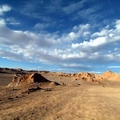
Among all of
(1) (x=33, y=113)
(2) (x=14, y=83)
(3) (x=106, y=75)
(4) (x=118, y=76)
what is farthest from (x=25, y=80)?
(3) (x=106, y=75)

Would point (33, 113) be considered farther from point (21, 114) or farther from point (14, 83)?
point (14, 83)

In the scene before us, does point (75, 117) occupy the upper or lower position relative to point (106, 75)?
lower

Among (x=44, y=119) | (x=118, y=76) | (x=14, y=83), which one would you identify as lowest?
(x=44, y=119)

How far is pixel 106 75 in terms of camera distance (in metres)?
124

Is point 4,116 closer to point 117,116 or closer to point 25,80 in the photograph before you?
point 117,116

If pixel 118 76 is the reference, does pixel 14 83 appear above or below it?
below

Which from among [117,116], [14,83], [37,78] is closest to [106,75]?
[37,78]

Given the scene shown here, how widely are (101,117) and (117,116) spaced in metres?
1.42

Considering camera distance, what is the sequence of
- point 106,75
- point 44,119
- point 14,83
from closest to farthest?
point 44,119
point 14,83
point 106,75

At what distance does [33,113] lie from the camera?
43.4 ft

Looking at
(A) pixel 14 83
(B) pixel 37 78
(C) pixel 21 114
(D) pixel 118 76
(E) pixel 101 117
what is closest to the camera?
(C) pixel 21 114

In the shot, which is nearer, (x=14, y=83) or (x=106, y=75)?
(x=14, y=83)

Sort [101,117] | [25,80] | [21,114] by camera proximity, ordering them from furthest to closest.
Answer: [25,80], [101,117], [21,114]

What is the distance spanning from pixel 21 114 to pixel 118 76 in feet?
334
